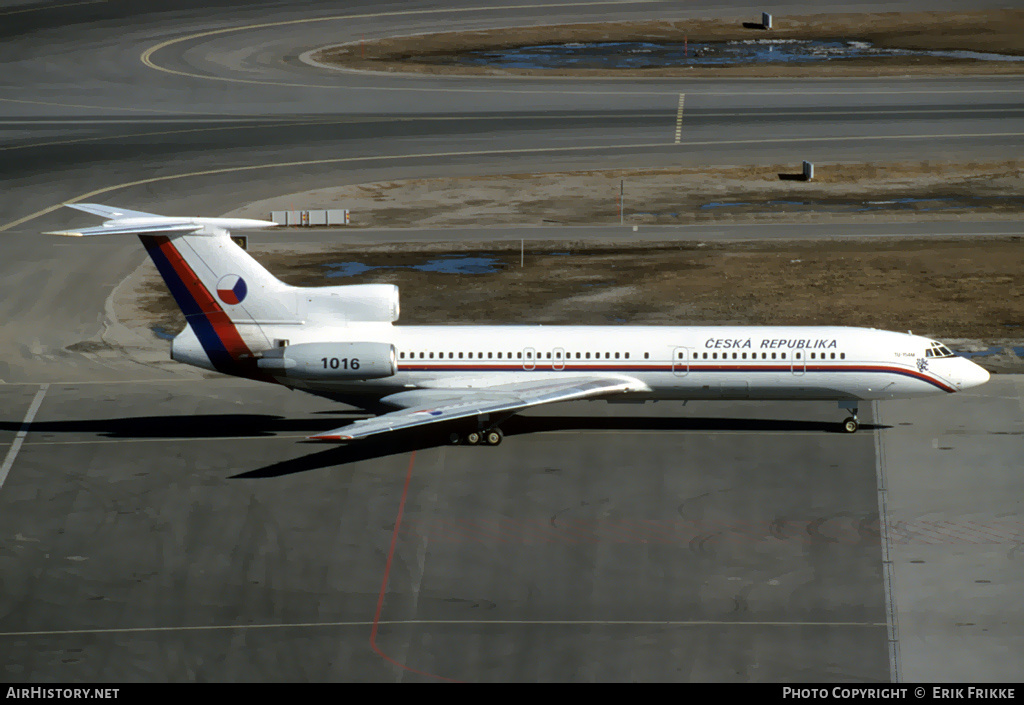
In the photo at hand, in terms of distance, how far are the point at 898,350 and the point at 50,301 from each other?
35196 millimetres

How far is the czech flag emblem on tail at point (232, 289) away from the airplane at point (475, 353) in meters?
0.03

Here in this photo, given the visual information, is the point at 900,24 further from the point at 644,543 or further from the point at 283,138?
the point at 644,543

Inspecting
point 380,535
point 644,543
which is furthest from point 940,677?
point 380,535

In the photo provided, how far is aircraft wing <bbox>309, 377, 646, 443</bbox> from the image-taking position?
38906 mm

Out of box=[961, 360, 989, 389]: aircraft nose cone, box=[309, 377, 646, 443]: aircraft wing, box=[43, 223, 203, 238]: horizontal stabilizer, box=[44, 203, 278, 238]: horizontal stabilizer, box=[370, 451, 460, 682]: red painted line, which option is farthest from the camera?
box=[961, 360, 989, 389]: aircraft nose cone

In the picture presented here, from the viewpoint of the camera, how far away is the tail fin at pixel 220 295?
41.5m

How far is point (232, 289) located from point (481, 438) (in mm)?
8970

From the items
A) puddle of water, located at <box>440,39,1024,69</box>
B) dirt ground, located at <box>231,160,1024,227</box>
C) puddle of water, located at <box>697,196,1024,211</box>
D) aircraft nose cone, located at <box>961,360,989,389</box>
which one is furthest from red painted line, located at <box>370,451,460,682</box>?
puddle of water, located at <box>440,39,1024,69</box>

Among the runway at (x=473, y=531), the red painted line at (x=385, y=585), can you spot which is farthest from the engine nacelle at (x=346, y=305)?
the red painted line at (x=385, y=585)

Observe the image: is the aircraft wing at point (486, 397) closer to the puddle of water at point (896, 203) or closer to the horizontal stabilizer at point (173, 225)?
the horizontal stabilizer at point (173, 225)

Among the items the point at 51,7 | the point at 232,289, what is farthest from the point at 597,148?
the point at 51,7

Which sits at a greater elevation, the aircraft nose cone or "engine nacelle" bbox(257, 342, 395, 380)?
"engine nacelle" bbox(257, 342, 395, 380)

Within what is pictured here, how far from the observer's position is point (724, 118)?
84.4 metres

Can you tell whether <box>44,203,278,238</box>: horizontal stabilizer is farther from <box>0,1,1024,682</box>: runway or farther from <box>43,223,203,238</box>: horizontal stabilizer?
<box>0,1,1024,682</box>: runway
